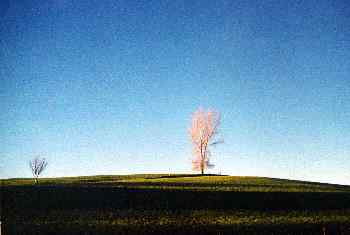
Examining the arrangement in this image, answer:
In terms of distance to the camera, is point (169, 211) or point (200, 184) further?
point (200, 184)

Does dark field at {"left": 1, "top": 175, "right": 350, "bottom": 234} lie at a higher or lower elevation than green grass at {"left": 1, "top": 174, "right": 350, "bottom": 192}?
lower

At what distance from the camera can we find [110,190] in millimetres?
39938

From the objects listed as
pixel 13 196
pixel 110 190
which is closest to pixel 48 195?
pixel 13 196

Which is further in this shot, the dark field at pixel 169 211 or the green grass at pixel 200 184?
the green grass at pixel 200 184

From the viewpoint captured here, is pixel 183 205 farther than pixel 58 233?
Yes

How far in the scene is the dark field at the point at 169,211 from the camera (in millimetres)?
24984

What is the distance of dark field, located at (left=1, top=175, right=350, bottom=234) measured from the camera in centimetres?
2498

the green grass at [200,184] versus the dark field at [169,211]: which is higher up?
the green grass at [200,184]

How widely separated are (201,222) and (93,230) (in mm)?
7162

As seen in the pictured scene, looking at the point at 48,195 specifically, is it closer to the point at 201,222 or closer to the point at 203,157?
the point at 201,222

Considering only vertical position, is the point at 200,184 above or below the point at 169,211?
above

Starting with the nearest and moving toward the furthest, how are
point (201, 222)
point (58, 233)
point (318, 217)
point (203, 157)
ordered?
point (58, 233)
point (201, 222)
point (318, 217)
point (203, 157)

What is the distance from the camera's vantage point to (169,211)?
103 feet

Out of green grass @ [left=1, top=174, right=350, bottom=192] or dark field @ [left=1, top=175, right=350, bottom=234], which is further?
green grass @ [left=1, top=174, right=350, bottom=192]
